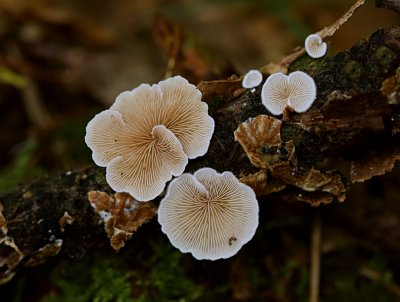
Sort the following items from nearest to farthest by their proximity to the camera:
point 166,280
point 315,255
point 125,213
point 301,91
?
1. point 301,91
2. point 125,213
3. point 166,280
4. point 315,255

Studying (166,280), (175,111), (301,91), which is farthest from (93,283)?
(301,91)

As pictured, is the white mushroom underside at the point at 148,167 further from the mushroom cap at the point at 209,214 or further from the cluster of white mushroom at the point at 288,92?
the cluster of white mushroom at the point at 288,92

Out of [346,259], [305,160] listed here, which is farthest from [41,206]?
[346,259]

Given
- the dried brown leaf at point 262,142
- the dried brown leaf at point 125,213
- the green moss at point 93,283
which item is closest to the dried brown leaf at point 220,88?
the dried brown leaf at point 262,142

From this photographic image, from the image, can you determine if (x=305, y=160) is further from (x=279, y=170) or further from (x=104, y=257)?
(x=104, y=257)

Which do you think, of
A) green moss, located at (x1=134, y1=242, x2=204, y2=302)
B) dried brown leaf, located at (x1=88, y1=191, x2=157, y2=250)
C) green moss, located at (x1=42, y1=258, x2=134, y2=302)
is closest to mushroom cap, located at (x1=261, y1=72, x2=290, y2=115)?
dried brown leaf, located at (x1=88, y1=191, x2=157, y2=250)

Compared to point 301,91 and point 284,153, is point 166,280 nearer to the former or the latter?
point 284,153
